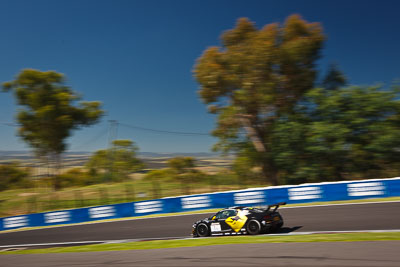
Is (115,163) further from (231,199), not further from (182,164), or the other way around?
(231,199)

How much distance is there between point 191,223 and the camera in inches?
659

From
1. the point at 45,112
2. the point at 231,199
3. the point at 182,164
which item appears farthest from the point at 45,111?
the point at 231,199

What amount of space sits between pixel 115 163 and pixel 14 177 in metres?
14.2

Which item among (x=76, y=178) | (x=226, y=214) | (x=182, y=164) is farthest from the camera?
(x=76, y=178)

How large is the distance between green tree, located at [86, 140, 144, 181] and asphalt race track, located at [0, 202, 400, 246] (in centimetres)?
2874

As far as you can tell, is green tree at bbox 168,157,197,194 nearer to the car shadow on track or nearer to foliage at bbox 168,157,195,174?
foliage at bbox 168,157,195,174

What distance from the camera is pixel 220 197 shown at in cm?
2050

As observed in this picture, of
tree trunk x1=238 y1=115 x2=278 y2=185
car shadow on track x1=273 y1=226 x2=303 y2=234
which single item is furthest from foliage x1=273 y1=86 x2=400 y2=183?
car shadow on track x1=273 y1=226 x2=303 y2=234

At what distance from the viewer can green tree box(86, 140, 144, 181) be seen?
50.4 m

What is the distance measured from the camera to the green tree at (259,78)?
29844 mm

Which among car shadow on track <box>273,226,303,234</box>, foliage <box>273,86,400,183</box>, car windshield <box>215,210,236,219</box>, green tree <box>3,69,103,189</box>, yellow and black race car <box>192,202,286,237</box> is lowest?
car shadow on track <box>273,226,303,234</box>

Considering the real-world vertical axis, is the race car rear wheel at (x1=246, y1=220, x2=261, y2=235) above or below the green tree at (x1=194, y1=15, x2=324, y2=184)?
below

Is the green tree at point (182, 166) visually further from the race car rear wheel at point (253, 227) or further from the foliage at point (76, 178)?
the race car rear wheel at point (253, 227)

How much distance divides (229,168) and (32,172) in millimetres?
33691
